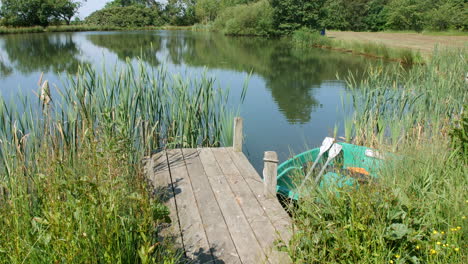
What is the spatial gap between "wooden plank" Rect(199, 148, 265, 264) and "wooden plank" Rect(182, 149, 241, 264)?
31mm

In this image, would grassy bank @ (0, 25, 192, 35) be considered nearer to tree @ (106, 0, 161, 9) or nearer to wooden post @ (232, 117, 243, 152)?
tree @ (106, 0, 161, 9)

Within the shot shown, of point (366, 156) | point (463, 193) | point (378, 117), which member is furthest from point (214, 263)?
point (378, 117)

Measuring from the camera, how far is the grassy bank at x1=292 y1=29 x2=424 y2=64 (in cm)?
1278

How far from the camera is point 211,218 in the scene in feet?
8.60

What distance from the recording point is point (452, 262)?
6.05 feet

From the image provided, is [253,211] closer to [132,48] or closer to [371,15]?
[132,48]

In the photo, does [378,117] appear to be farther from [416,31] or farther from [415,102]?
[416,31]

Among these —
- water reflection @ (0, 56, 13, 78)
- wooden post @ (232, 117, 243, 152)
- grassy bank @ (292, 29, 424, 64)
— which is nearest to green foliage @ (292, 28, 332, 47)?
grassy bank @ (292, 29, 424, 64)

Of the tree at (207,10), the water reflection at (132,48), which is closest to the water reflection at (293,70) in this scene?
the water reflection at (132,48)

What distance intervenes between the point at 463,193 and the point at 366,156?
132 cm

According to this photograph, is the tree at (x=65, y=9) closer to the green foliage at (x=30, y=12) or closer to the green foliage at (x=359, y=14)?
the green foliage at (x=30, y=12)

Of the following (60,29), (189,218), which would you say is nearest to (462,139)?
(189,218)

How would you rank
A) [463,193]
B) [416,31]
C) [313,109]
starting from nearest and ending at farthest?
[463,193] → [313,109] → [416,31]

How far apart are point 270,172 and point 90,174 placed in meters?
1.22
